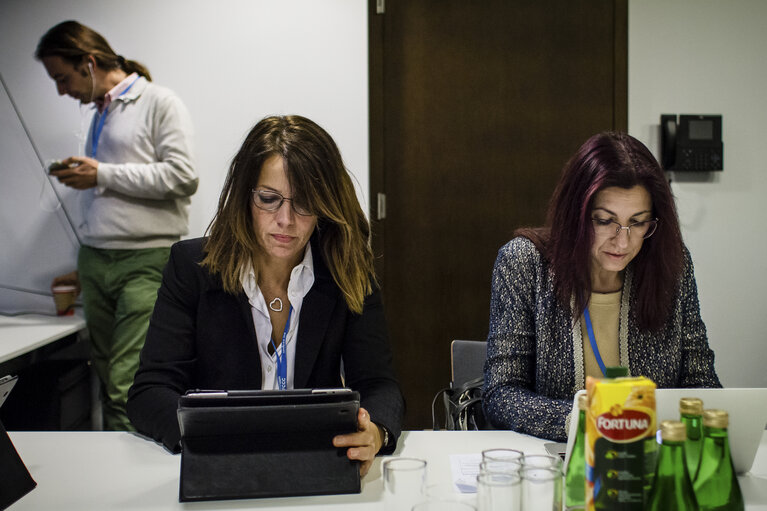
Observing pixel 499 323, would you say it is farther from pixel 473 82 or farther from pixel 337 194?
pixel 473 82

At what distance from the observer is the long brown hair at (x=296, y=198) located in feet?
5.31

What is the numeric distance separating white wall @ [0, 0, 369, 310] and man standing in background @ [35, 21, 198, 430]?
0.49 feet

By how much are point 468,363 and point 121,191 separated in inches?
68.8

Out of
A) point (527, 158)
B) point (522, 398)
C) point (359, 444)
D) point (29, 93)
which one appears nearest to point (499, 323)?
point (522, 398)

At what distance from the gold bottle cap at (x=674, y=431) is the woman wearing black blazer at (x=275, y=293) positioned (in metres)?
0.75

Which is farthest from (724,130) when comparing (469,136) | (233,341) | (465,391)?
(233,341)

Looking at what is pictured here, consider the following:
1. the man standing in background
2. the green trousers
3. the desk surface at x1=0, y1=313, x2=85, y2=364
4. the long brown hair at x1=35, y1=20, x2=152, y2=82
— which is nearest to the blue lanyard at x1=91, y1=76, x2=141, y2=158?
the man standing in background

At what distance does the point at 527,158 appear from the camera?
338 centimetres

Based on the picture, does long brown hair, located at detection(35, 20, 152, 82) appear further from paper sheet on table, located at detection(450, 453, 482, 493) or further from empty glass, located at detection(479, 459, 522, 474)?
empty glass, located at detection(479, 459, 522, 474)

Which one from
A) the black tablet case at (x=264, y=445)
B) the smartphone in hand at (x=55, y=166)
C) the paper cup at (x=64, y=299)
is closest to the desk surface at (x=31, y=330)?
the paper cup at (x=64, y=299)

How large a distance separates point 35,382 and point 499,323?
1992 mm

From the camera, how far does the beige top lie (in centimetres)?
180

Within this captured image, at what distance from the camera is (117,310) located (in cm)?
292

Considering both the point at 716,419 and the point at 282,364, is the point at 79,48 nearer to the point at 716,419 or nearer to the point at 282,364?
the point at 282,364
